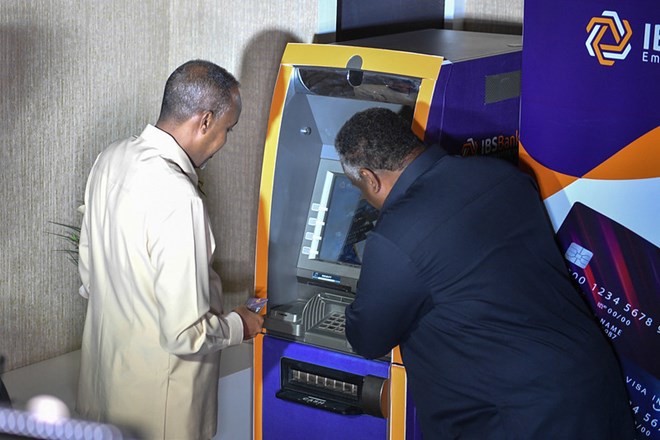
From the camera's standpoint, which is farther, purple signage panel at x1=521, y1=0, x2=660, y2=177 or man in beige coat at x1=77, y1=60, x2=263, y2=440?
man in beige coat at x1=77, y1=60, x2=263, y2=440

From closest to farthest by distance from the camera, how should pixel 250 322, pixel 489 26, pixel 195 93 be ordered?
pixel 195 93, pixel 250 322, pixel 489 26

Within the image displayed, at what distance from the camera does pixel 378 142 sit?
248 centimetres

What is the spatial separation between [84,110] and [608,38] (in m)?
1.96

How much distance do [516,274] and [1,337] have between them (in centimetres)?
196

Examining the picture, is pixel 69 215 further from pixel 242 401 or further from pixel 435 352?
pixel 435 352

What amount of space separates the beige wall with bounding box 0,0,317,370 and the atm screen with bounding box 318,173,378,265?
79cm

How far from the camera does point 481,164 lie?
2473 millimetres

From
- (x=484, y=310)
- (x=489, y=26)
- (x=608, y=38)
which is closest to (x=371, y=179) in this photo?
(x=484, y=310)

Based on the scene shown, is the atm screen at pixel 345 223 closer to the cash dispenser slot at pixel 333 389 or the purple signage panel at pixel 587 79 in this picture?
the cash dispenser slot at pixel 333 389

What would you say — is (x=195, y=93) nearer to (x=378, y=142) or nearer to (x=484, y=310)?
(x=378, y=142)

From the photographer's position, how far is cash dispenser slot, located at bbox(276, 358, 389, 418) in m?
2.85

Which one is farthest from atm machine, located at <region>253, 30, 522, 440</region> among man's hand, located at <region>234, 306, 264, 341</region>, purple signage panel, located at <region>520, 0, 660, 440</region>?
purple signage panel, located at <region>520, 0, 660, 440</region>

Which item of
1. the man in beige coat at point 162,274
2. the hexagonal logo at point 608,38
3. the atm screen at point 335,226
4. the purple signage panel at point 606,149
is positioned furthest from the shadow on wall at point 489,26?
the man in beige coat at point 162,274

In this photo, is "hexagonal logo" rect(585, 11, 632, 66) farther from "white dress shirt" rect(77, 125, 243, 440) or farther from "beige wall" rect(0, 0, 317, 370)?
"beige wall" rect(0, 0, 317, 370)
